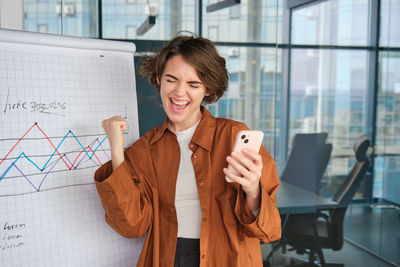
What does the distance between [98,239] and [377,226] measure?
2.05 metres

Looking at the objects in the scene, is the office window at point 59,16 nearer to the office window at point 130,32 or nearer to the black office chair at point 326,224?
the office window at point 130,32

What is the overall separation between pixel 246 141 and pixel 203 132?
0.27 meters

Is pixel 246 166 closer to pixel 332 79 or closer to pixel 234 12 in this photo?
pixel 332 79

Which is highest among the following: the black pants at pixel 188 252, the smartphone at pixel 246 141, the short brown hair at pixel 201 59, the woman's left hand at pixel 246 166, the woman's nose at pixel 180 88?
the short brown hair at pixel 201 59

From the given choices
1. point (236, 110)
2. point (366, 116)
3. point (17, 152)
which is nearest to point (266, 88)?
point (236, 110)

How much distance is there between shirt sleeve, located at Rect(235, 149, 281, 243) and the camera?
4.01 ft

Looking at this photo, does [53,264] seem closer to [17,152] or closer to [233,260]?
[17,152]

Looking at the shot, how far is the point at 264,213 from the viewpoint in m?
1.22

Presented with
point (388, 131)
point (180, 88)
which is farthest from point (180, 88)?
point (388, 131)

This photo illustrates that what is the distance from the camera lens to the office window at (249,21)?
8.52 feet

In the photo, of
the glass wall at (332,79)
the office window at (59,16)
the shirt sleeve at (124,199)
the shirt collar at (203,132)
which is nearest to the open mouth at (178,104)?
the shirt collar at (203,132)

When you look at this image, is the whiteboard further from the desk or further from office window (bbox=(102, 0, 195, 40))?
the desk

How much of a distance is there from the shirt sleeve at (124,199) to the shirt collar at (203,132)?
0.17 meters

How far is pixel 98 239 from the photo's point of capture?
1458 millimetres
